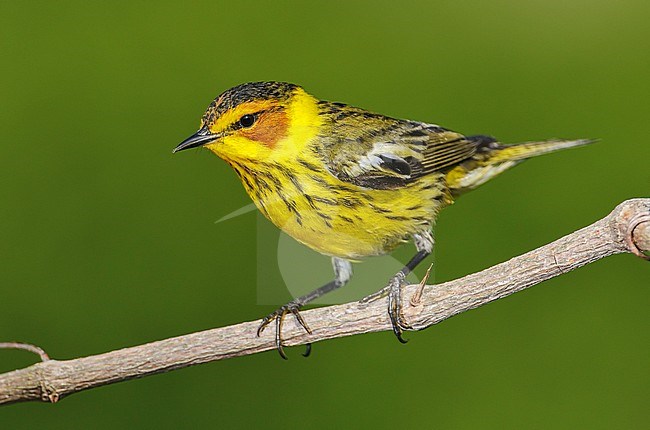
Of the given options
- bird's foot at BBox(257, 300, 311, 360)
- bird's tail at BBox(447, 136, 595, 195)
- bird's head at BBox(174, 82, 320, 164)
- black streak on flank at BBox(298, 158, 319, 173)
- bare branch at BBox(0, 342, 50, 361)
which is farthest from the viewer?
bird's tail at BBox(447, 136, 595, 195)

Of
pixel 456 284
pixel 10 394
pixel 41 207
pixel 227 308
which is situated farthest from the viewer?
pixel 41 207

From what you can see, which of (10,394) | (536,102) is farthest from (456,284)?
(536,102)

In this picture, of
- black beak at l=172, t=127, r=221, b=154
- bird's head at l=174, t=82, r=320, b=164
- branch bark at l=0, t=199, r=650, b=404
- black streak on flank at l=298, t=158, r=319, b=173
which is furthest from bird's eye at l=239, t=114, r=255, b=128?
branch bark at l=0, t=199, r=650, b=404

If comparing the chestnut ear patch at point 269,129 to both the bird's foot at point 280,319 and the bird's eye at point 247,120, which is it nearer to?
the bird's eye at point 247,120

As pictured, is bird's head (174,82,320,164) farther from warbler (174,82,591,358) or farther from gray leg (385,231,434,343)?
gray leg (385,231,434,343)

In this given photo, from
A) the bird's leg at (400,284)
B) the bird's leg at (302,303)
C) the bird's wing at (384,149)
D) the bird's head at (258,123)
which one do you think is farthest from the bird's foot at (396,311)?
the bird's head at (258,123)

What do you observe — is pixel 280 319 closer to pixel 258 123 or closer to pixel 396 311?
pixel 396 311

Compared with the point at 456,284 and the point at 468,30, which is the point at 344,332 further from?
the point at 468,30

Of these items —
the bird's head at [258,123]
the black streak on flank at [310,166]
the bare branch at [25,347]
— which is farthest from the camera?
the black streak on flank at [310,166]
